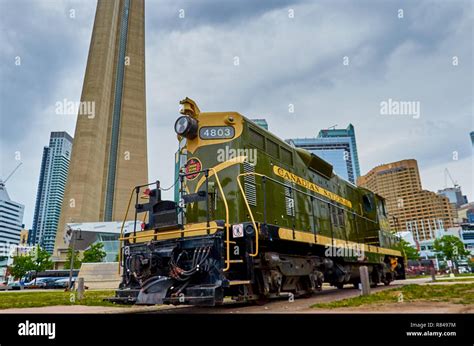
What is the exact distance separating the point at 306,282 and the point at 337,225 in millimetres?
2554

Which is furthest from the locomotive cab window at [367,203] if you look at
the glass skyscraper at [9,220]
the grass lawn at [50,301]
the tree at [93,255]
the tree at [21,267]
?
the glass skyscraper at [9,220]

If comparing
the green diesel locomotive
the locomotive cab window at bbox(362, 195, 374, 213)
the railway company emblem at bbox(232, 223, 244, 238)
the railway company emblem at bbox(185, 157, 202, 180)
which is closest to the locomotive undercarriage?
the green diesel locomotive

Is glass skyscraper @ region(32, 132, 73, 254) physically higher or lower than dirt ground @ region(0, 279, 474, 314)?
higher

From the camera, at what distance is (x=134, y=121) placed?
72312 millimetres

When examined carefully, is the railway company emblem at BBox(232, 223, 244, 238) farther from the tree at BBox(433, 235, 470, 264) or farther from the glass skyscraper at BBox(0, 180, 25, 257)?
the glass skyscraper at BBox(0, 180, 25, 257)

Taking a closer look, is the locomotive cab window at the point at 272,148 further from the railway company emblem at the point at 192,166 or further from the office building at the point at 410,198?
the office building at the point at 410,198

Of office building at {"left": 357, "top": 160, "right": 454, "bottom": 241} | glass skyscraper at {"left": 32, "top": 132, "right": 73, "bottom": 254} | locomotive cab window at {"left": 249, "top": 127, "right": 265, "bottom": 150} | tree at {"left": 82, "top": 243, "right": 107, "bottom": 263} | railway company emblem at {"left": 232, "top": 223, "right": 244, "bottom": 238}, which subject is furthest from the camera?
glass skyscraper at {"left": 32, "top": 132, "right": 73, "bottom": 254}

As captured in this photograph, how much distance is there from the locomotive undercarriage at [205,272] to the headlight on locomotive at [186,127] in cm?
239

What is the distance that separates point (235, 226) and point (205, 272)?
2.90 feet

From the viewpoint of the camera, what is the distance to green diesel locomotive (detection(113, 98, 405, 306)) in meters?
5.62

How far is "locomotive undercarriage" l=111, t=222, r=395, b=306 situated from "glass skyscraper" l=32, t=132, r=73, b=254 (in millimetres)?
167634
